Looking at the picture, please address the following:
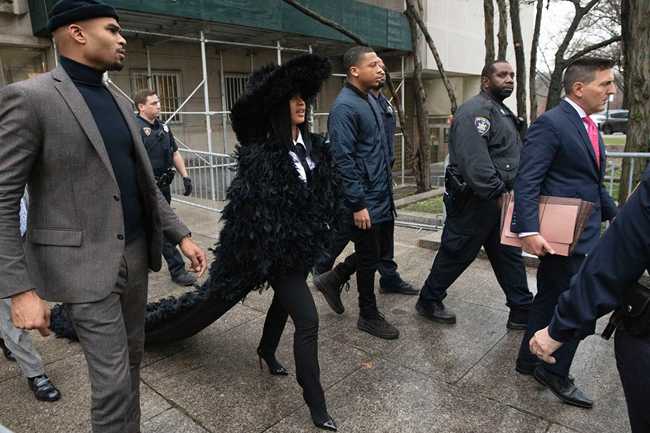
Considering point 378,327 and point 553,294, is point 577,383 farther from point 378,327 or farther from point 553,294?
point 378,327

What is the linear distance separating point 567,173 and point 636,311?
1531mm

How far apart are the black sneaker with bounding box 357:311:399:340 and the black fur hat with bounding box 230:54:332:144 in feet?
5.95

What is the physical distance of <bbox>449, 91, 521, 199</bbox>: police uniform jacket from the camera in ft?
11.8

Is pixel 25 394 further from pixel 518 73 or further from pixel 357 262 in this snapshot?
pixel 518 73

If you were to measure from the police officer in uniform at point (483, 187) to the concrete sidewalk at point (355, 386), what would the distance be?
33 cm

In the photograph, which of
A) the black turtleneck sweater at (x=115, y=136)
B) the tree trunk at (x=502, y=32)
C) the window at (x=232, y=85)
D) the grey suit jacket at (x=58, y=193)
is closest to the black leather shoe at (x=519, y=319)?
the black turtleneck sweater at (x=115, y=136)

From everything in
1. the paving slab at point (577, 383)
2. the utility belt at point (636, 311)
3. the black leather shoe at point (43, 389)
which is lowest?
the paving slab at point (577, 383)

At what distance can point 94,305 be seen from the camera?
1.99m

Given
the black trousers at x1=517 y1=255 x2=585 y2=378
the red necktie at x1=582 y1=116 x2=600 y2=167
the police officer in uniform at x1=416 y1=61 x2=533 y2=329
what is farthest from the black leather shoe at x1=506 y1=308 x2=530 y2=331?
the red necktie at x1=582 y1=116 x2=600 y2=167

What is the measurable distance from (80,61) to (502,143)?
9.28 ft

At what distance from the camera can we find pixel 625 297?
156 cm

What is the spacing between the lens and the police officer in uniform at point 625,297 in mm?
1466

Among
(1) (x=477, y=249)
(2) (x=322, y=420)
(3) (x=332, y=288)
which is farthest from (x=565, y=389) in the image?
(3) (x=332, y=288)

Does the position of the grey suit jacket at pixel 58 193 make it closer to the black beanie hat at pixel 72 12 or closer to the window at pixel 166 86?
the black beanie hat at pixel 72 12
